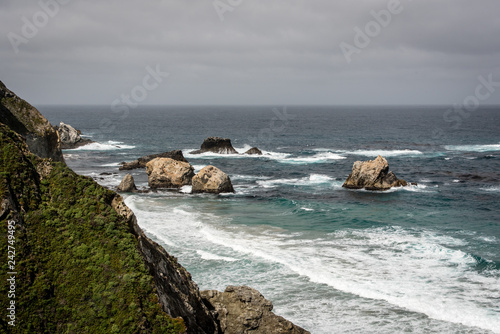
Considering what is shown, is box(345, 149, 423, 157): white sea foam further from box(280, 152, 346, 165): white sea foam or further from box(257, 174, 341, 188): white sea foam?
box(257, 174, 341, 188): white sea foam

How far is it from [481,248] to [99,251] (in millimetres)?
26932

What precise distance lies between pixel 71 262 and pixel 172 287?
340 centimetres

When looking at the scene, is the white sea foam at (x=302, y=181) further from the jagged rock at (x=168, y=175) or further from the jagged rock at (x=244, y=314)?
the jagged rock at (x=244, y=314)

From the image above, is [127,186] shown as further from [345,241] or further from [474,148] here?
[474,148]

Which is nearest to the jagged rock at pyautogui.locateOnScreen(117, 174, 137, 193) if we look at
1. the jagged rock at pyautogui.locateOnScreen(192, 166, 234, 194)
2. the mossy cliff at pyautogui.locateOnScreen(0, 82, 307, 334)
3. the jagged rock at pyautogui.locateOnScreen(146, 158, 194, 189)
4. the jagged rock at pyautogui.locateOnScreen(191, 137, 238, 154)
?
the jagged rock at pyautogui.locateOnScreen(146, 158, 194, 189)

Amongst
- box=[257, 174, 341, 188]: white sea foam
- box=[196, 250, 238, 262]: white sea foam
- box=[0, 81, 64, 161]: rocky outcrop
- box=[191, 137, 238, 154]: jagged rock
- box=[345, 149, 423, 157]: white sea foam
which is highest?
box=[0, 81, 64, 161]: rocky outcrop

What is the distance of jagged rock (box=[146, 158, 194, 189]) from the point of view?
5016 centimetres

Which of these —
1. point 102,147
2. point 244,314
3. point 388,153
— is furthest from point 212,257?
point 102,147

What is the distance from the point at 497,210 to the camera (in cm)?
4119

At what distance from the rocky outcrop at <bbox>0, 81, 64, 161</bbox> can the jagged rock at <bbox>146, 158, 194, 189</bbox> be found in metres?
27.5

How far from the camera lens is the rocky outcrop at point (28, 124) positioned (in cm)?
2131

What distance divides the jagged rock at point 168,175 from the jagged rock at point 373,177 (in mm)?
18678

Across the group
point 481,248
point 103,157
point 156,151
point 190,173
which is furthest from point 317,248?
point 156,151

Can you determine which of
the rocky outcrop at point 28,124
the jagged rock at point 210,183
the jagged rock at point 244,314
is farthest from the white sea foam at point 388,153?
the rocky outcrop at point 28,124
